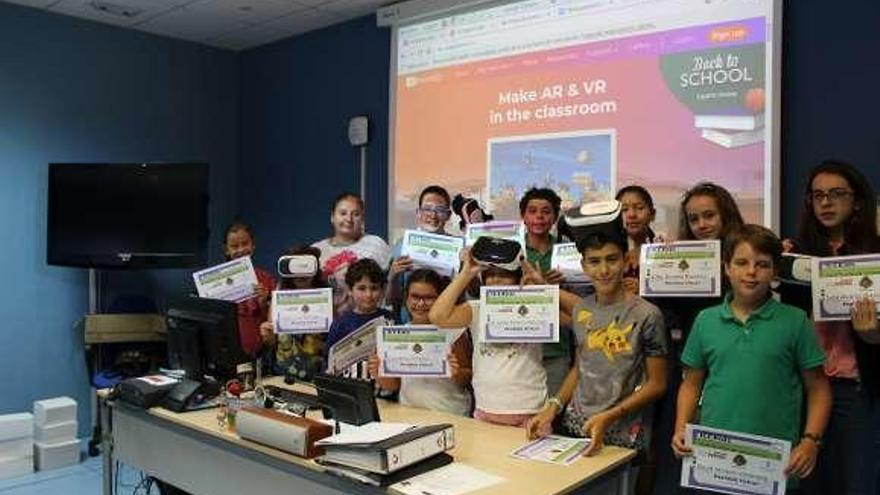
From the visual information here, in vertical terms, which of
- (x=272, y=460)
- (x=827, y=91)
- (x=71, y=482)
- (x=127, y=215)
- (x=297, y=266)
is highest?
(x=827, y=91)

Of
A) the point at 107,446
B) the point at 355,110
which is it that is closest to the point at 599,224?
the point at 107,446

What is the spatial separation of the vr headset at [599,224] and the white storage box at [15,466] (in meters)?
3.58

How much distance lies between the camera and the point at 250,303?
11.2 ft

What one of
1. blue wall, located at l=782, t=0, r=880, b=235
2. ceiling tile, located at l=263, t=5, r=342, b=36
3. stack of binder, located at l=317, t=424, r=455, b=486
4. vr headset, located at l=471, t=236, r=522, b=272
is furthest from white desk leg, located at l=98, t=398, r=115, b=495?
blue wall, located at l=782, t=0, r=880, b=235

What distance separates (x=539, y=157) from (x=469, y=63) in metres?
0.73

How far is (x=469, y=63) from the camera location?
3.96 m

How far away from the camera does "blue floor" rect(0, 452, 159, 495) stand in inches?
150

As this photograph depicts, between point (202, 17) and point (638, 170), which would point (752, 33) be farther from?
point (202, 17)

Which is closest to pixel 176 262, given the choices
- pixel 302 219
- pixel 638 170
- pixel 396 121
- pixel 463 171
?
pixel 302 219

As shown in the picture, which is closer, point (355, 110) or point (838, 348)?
point (838, 348)

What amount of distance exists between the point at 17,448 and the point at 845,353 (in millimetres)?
4231

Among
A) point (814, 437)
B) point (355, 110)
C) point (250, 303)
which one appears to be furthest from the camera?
point (355, 110)

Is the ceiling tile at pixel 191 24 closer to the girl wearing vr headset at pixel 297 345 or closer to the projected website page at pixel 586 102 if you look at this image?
the projected website page at pixel 586 102

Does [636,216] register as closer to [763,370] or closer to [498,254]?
[498,254]
